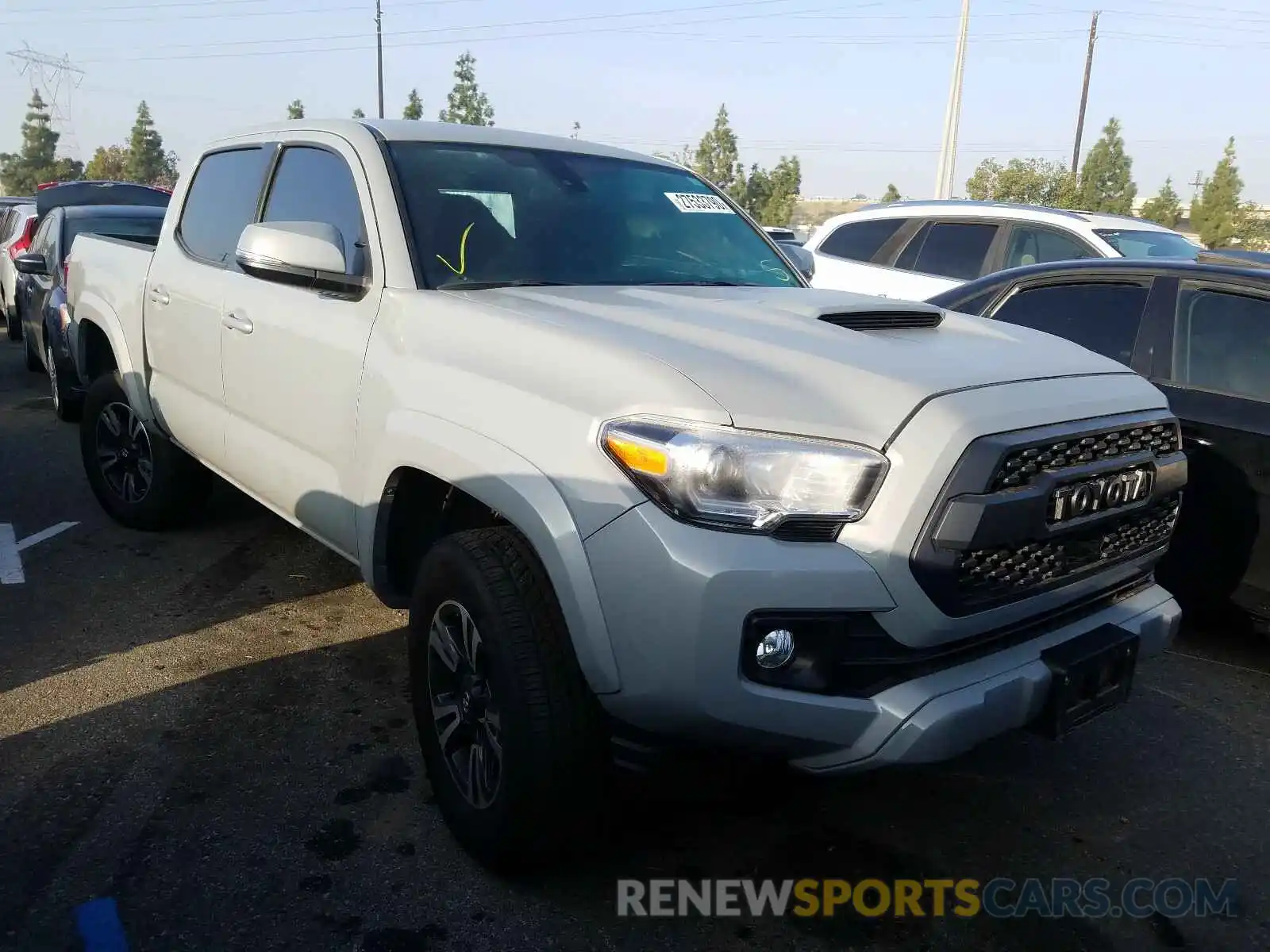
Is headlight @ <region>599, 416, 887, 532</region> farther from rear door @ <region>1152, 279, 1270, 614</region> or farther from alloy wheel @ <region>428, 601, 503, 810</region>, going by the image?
rear door @ <region>1152, 279, 1270, 614</region>

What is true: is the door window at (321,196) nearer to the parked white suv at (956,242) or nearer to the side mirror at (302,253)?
the side mirror at (302,253)

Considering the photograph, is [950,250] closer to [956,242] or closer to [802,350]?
[956,242]

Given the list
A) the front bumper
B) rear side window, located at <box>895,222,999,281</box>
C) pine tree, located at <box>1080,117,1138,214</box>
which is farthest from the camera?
pine tree, located at <box>1080,117,1138,214</box>

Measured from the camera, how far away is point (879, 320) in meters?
2.88

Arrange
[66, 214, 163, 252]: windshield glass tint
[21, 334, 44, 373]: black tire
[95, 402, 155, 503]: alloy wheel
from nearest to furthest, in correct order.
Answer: [95, 402, 155, 503]: alloy wheel, [66, 214, 163, 252]: windshield glass tint, [21, 334, 44, 373]: black tire

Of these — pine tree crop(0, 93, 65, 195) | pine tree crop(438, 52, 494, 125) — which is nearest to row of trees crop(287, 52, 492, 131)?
pine tree crop(438, 52, 494, 125)

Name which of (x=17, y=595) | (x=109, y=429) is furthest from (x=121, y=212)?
(x=17, y=595)

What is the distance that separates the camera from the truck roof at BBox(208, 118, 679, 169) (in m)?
3.46

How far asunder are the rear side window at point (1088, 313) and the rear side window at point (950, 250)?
148 inches

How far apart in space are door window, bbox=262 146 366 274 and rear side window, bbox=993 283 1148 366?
2868 millimetres

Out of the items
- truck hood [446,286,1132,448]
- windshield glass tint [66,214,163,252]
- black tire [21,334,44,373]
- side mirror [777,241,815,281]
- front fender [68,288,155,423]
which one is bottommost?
black tire [21,334,44,373]

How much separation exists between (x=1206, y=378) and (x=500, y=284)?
2.83 meters

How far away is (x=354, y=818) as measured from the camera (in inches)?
112

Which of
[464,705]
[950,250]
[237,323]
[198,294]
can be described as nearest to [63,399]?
[198,294]
